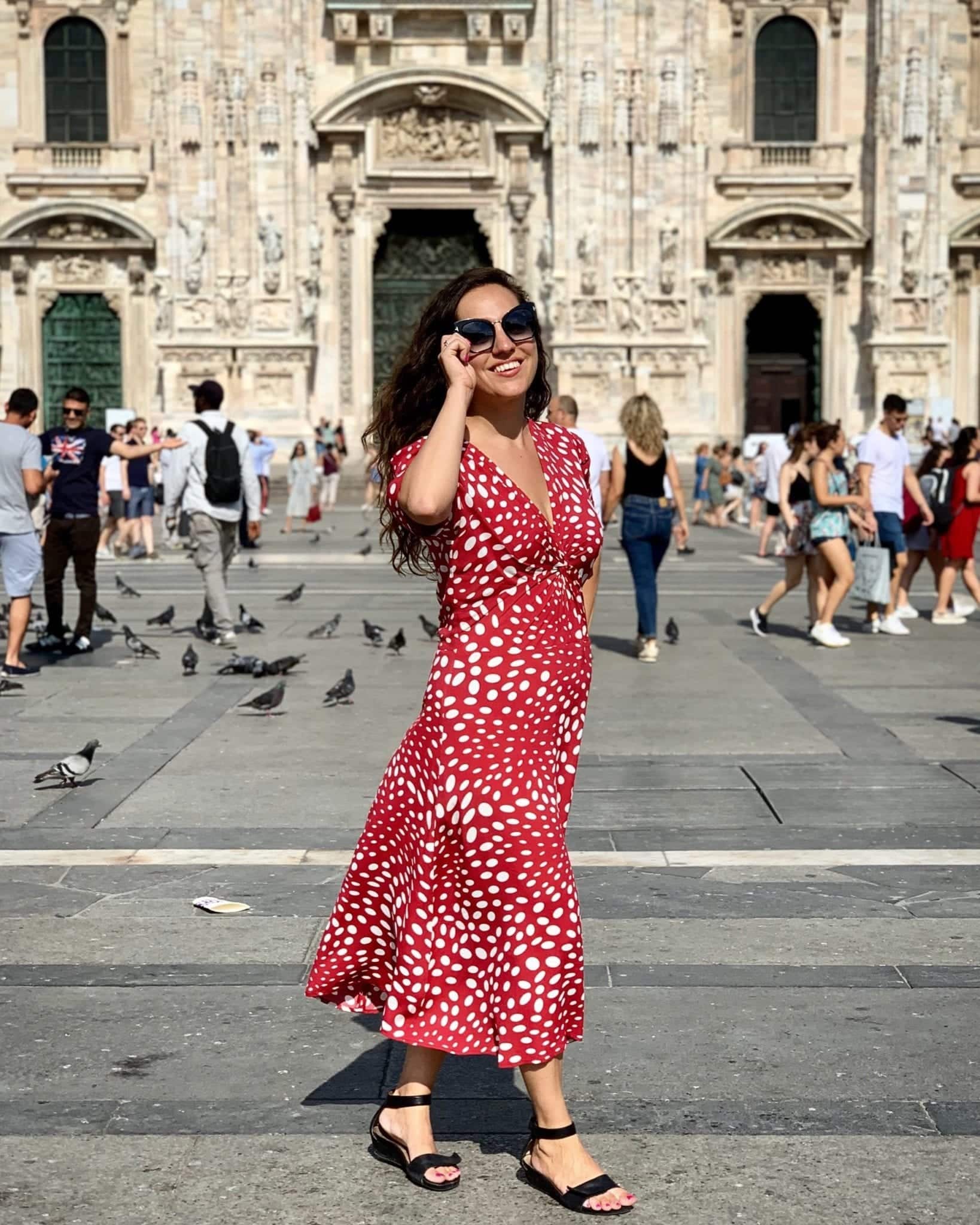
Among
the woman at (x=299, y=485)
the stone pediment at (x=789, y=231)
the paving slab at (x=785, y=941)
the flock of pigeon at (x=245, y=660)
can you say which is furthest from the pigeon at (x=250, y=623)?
the stone pediment at (x=789, y=231)

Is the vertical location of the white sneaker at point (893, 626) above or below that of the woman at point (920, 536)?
below

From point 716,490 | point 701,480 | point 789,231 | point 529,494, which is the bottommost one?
point 716,490

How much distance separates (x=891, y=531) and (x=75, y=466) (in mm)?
6125

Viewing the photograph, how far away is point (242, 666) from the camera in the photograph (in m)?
12.5

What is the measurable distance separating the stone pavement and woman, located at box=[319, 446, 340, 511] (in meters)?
21.2

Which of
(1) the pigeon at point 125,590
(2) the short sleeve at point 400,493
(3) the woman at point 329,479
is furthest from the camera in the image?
(3) the woman at point 329,479

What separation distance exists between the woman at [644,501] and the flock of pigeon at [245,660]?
1473 mm

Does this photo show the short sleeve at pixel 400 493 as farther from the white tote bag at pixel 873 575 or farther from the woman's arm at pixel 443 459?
the white tote bag at pixel 873 575

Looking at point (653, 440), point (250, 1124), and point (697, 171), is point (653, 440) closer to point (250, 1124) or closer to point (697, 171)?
point (250, 1124)

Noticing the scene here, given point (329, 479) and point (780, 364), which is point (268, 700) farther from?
point (780, 364)

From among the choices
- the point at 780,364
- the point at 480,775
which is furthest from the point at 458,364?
the point at 780,364

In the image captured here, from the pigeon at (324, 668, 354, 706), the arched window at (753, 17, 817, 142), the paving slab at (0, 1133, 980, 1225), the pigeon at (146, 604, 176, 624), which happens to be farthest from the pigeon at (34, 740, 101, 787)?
the arched window at (753, 17, 817, 142)

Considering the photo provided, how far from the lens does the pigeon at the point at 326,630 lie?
14703 mm

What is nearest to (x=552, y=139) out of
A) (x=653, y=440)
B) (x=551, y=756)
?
(x=653, y=440)
